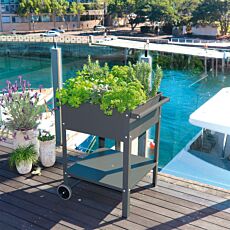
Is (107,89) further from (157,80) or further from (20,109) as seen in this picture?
(20,109)

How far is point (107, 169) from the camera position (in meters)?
3.26

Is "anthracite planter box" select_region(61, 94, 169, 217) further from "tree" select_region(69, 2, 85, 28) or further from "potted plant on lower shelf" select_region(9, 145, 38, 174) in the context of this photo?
"tree" select_region(69, 2, 85, 28)

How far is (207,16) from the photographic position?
3853 centimetres

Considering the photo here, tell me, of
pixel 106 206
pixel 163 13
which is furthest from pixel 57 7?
pixel 106 206

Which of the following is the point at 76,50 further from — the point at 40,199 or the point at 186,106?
the point at 40,199

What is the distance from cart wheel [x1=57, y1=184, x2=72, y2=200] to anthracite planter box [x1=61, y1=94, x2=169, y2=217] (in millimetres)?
72

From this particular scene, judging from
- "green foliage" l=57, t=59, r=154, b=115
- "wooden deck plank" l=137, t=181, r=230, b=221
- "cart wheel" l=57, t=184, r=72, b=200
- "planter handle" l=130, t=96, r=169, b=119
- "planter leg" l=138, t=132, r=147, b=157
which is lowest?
"wooden deck plank" l=137, t=181, r=230, b=221

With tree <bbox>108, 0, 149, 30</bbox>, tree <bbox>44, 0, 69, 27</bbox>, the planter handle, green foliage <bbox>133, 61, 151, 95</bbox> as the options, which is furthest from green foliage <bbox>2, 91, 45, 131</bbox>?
tree <bbox>44, 0, 69, 27</bbox>

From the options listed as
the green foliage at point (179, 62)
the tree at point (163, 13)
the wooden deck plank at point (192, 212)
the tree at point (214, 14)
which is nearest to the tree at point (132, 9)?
the tree at point (163, 13)

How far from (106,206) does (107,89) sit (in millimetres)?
1166

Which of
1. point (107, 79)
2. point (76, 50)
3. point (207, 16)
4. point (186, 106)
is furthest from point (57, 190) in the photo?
point (207, 16)

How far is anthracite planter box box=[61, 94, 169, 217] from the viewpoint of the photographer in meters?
2.72

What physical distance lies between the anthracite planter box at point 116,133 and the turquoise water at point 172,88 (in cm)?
608

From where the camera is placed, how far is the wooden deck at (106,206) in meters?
2.86
